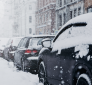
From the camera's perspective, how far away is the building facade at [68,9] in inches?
1259

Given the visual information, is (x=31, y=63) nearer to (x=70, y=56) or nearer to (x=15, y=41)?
(x=70, y=56)

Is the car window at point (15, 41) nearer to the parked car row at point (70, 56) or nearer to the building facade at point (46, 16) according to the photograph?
the parked car row at point (70, 56)

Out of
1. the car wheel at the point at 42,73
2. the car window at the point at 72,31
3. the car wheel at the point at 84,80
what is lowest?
the car wheel at the point at 42,73

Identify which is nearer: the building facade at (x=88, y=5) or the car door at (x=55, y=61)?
the car door at (x=55, y=61)

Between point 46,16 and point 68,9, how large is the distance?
10937 millimetres

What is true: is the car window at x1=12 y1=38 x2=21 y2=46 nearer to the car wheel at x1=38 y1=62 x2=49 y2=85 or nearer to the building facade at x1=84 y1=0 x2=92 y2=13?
the car wheel at x1=38 y1=62 x2=49 y2=85

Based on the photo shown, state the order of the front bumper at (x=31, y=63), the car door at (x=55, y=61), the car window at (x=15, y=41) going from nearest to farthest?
the car door at (x=55, y=61) → the front bumper at (x=31, y=63) → the car window at (x=15, y=41)

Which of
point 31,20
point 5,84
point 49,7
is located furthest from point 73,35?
point 31,20

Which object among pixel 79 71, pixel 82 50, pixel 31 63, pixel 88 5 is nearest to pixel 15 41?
pixel 31 63

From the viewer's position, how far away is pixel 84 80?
4129mm

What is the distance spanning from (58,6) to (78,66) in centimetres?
3644

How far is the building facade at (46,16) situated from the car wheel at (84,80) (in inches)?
1505

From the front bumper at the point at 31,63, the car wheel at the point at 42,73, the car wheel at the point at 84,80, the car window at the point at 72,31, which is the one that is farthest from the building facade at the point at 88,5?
the car wheel at the point at 84,80

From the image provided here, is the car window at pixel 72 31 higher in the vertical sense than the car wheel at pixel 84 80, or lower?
higher
